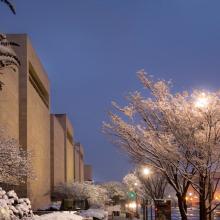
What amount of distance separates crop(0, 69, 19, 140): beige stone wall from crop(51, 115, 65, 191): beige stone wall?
3037cm

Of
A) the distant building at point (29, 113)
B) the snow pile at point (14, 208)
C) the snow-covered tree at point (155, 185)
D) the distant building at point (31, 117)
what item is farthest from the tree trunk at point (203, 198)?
the snow-covered tree at point (155, 185)

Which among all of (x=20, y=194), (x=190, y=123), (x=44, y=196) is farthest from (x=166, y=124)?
(x=44, y=196)

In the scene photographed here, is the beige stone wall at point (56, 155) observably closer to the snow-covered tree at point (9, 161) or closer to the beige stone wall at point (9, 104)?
the beige stone wall at point (9, 104)

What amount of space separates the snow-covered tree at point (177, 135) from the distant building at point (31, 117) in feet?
76.0

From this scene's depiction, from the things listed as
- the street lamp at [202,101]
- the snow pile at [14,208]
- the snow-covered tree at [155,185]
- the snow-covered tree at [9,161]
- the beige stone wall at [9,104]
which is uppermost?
the beige stone wall at [9,104]

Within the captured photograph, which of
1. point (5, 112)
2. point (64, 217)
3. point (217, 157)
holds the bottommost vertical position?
point (64, 217)

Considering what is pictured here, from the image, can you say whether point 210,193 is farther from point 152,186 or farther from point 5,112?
point 152,186

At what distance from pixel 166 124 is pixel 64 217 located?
19.9ft

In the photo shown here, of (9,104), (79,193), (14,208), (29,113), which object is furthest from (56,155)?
(14,208)

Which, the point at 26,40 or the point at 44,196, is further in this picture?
the point at 44,196

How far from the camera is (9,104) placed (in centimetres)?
4641

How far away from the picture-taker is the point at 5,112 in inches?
1769

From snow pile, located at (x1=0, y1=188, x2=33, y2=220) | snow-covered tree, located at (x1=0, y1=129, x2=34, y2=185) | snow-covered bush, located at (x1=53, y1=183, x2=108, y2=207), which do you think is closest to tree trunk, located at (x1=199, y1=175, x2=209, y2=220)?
snow pile, located at (x1=0, y1=188, x2=33, y2=220)

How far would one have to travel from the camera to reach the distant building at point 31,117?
2008 inches
